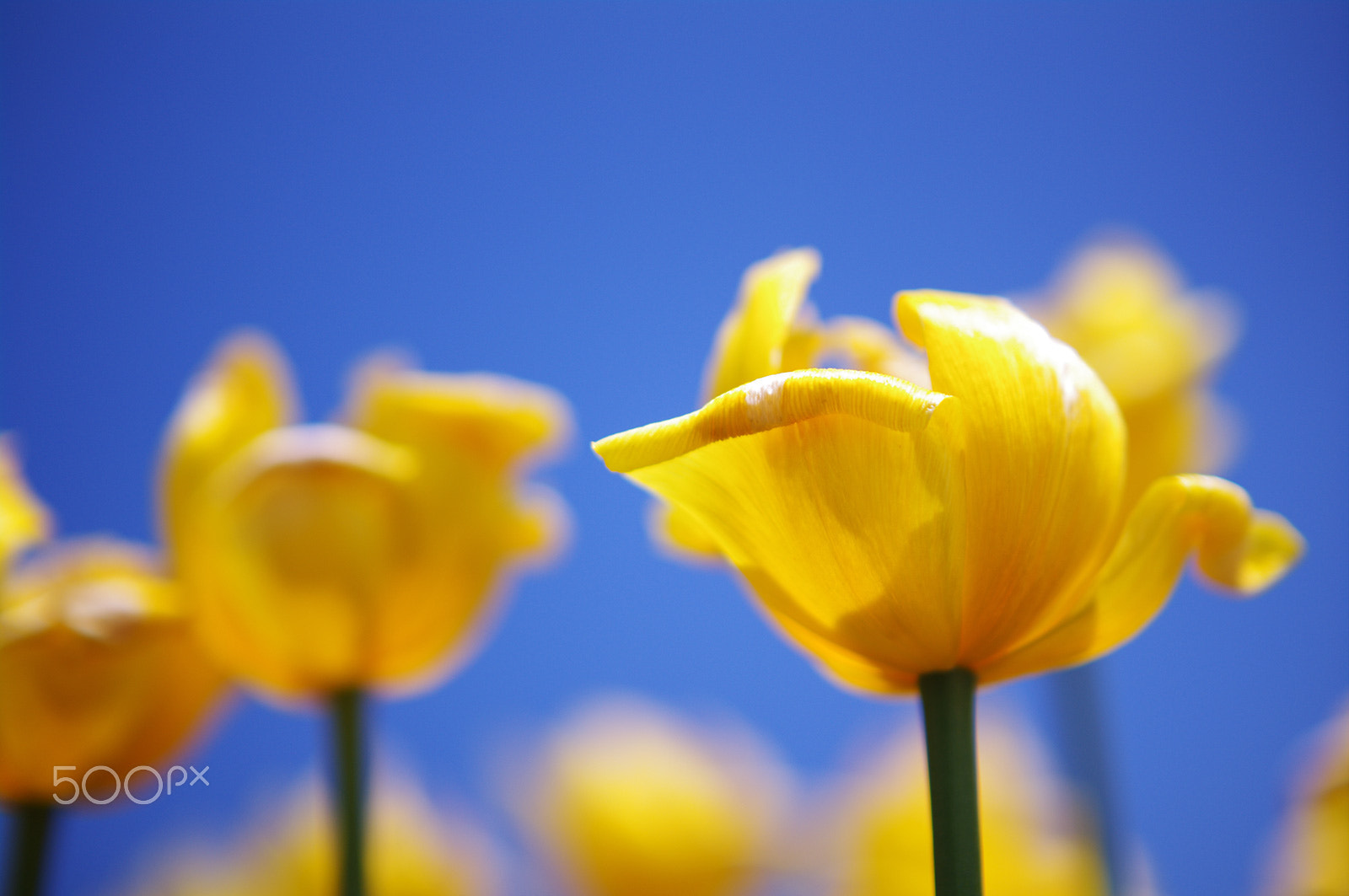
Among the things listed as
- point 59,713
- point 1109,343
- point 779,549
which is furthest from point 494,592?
point 1109,343

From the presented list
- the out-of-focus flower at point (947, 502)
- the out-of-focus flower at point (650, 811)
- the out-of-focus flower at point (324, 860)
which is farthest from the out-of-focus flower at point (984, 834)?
the out-of-focus flower at point (947, 502)

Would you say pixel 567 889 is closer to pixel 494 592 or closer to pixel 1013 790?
pixel 494 592

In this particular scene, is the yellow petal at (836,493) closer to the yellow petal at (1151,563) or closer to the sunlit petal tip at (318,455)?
the yellow petal at (1151,563)

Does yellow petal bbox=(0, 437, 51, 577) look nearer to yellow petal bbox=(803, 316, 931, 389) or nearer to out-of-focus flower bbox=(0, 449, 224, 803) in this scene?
out-of-focus flower bbox=(0, 449, 224, 803)

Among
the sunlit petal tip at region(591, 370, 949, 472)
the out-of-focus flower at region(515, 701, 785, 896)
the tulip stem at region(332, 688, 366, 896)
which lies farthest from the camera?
the out-of-focus flower at region(515, 701, 785, 896)

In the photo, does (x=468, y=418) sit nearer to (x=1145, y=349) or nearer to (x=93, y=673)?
(x=93, y=673)

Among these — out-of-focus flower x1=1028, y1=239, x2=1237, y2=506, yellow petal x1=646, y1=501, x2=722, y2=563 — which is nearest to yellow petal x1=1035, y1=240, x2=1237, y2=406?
out-of-focus flower x1=1028, y1=239, x2=1237, y2=506

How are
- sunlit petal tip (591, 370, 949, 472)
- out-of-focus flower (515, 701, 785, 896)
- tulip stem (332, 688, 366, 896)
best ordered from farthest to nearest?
out-of-focus flower (515, 701, 785, 896)
tulip stem (332, 688, 366, 896)
sunlit petal tip (591, 370, 949, 472)
